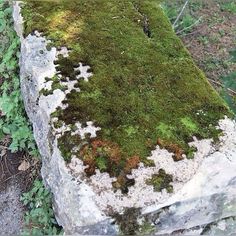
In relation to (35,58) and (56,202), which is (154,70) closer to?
(35,58)

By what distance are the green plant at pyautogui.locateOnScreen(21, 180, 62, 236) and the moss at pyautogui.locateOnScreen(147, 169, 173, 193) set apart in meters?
1.13

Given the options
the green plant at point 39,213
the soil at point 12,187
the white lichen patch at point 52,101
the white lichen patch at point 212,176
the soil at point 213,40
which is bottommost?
the soil at point 12,187

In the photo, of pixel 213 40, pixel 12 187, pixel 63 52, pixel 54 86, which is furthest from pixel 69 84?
pixel 213 40

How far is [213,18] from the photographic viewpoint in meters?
7.25

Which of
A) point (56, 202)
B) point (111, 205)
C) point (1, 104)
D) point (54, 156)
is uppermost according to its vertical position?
point (111, 205)

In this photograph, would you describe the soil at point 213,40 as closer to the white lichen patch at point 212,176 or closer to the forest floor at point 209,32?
the forest floor at point 209,32

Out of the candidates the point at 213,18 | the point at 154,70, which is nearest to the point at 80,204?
the point at 154,70

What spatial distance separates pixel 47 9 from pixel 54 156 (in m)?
2.01

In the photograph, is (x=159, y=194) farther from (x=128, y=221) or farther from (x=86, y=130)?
(x=86, y=130)

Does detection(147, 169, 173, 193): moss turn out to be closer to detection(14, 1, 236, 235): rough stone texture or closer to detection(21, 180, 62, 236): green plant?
detection(14, 1, 236, 235): rough stone texture

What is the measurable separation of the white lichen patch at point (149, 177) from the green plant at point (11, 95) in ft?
5.02

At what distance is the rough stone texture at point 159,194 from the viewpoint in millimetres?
3207

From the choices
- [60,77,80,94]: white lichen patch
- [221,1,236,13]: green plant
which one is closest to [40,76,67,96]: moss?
[60,77,80,94]: white lichen patch

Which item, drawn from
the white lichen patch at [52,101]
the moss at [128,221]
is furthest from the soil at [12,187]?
the moss at [128,221]
